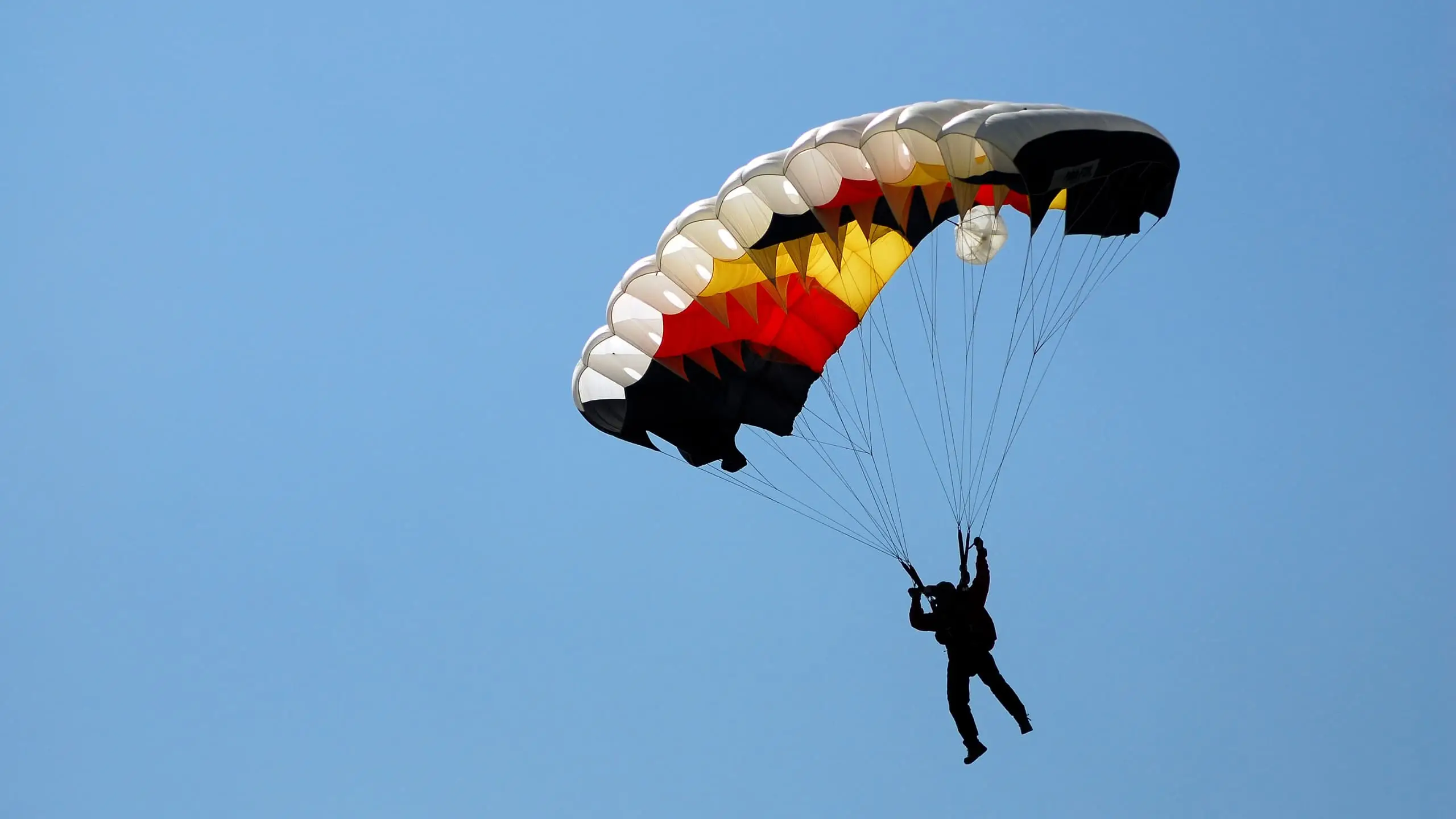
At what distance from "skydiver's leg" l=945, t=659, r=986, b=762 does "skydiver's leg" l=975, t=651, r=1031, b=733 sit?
0.45 ft

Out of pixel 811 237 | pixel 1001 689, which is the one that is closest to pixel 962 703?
pixel 1001 689

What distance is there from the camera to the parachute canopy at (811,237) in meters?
15.7

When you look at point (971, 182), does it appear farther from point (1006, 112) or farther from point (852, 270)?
point (852, 270)

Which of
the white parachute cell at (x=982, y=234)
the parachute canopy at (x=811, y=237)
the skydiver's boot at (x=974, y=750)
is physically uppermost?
the white parachute cell at (x=982, y=234)

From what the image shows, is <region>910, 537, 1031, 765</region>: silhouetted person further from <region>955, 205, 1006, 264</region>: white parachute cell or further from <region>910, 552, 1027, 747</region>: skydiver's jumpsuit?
<region>955, 205, 1006, 264</region>: white parachute cell

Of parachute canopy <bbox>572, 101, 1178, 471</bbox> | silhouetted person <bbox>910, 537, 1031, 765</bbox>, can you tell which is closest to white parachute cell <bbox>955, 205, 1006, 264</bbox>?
parachute canopy <bbox>572, 101, 1178, 471</bbox>

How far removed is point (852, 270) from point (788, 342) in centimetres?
101

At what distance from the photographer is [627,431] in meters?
19.1

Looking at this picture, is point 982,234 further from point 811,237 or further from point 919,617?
point 919,617

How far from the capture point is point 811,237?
59.2ft

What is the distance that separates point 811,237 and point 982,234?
1717 millimetres

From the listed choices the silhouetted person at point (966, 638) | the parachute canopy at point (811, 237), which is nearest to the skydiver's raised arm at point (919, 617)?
the silhouetted person at point (966, 638)

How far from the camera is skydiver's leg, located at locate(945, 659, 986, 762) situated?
1698 cm

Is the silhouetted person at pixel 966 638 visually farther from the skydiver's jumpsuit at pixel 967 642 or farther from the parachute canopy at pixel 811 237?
the parachute canopy at pixel 811 237
